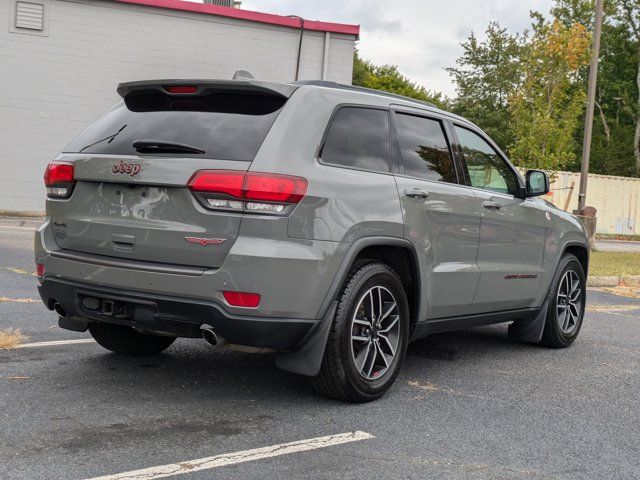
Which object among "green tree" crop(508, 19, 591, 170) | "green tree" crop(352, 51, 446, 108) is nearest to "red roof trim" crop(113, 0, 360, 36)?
"green tree" crop(508, 19, 591, 170)

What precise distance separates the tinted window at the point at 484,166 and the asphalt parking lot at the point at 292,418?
1.36m

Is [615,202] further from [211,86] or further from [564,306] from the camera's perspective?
[211,86]

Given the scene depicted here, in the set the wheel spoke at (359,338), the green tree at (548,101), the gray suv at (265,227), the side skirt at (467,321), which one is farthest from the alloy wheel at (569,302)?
the green tree at (548,101)

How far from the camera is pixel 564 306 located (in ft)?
23.5

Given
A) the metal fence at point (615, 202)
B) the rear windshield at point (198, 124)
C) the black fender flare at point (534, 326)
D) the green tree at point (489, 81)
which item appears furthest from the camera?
the green tree at point (489, 81)

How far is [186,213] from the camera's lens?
4316 mm

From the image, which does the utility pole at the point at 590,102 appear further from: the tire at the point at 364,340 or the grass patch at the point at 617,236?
the tire at the point at 364,340

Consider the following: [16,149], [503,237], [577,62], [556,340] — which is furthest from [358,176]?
[577,62]

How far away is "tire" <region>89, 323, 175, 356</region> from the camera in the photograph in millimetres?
5512

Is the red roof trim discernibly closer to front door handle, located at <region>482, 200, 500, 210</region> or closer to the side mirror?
the side mirror

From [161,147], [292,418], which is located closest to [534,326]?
[292,418]

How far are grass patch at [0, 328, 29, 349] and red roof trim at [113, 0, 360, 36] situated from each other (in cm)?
1679

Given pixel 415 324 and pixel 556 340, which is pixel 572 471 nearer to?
pixel 415 324

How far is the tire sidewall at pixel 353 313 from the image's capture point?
182 inches
